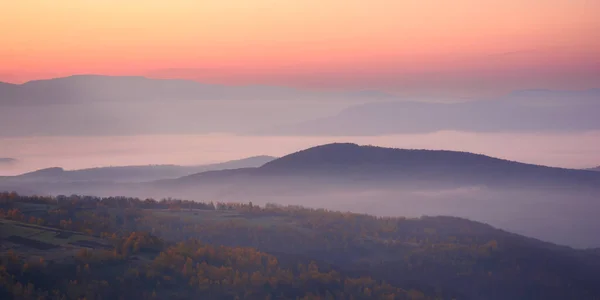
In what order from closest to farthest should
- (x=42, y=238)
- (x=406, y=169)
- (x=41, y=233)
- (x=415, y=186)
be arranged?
(x=42, y=238)
(x=41, y=233)
(x=415, y=186)
(x=406, y=169)

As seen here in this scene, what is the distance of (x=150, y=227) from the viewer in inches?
1548

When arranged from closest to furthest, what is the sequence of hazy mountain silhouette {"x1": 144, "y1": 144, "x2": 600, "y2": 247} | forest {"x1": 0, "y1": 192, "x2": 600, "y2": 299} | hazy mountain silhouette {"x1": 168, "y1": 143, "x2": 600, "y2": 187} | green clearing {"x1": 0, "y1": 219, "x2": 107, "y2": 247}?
forest {"x1": 0, "y1": 192, "x2": 600, "y2": 299}
green clearing {"x1": 0, "y1": 219, "x2": 107, "y2": 247}
hazy mountain silhouette {"x1": 144, "y1": 144, "x2": 600, "y2": 247}
hazy mountain silhouette {"x1": 168, "y1": 143, "x2": 600, "y2": 187}

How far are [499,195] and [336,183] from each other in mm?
17155

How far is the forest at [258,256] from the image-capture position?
28328 millimetres

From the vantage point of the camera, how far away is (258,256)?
32.9 metres

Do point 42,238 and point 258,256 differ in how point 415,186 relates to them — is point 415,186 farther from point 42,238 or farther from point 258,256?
point 42,238

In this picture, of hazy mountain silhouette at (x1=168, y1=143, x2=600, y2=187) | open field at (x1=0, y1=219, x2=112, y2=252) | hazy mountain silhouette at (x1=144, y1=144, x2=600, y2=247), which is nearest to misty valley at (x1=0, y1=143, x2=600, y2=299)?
open field at (x1=0, y1=219, x2=112, y2=252)

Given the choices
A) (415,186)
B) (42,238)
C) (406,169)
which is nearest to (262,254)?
(42,238)

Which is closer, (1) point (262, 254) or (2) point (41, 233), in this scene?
(2) point (41, 233)

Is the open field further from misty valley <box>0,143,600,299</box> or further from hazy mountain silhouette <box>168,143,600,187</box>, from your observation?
hazy mountain silhouette <box>168,143,600,187</box>

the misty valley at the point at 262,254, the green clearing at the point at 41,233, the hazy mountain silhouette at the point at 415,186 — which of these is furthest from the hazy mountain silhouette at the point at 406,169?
the green clearing at the point at 41,233

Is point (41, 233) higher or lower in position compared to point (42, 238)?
higher

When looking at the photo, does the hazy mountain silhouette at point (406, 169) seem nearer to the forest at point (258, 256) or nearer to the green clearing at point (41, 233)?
the forest at point (258, 256)

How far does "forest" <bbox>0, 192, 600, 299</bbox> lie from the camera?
2833cm
